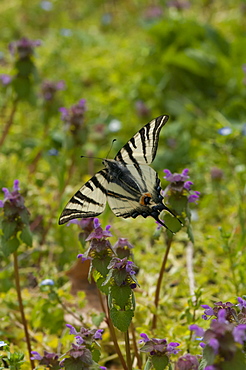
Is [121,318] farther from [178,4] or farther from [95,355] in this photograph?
[178,4]

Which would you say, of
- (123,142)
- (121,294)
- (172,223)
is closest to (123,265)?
(121,294)

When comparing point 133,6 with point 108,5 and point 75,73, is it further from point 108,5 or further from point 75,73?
point 75,73

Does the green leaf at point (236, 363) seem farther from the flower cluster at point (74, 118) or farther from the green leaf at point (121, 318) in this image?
the flower cluster at point (74, 118)

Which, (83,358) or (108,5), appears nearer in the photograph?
(83,358)

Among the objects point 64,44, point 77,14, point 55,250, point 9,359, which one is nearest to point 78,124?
point 55,250

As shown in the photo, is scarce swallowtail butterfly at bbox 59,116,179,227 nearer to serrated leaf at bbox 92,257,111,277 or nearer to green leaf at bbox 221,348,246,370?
serrated leaf at bbox 92,257,111,277
